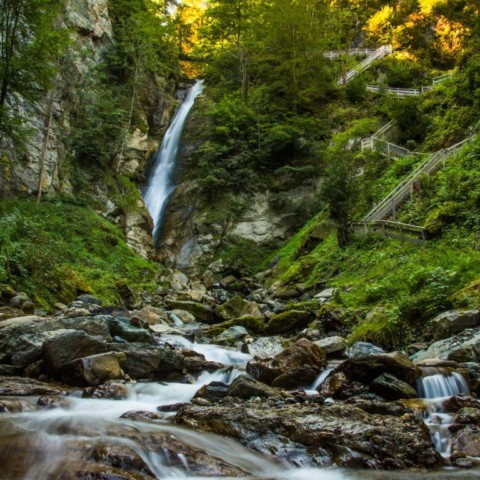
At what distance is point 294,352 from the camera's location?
8.66 m

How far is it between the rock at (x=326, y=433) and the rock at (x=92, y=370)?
209cm

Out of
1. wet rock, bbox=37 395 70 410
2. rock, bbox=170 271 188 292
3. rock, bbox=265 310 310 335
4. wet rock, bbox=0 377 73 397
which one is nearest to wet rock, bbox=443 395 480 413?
wet rock, bbox=37 395 70 410

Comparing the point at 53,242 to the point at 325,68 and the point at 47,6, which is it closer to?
the point at 47,6

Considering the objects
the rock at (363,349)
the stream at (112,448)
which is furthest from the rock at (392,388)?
the rock at (363,349)

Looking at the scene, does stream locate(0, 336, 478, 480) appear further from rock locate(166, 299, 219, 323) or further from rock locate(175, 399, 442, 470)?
rock locate(166, 299, 219, 323)

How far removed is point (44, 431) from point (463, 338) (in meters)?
7.29

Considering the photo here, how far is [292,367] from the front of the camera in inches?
326

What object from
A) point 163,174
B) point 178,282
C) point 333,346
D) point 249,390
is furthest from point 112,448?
point 163,174

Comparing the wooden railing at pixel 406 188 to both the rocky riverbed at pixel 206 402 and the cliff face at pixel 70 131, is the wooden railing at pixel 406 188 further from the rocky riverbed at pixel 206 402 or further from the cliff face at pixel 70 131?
the cliff face at pixel 70 131

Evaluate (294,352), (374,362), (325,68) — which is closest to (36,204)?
(294,352)

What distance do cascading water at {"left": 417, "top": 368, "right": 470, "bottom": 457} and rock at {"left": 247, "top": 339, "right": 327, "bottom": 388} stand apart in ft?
6.15

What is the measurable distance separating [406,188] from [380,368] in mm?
13394

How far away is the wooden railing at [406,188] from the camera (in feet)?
61.5

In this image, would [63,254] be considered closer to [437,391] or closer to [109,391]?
[109,391]
